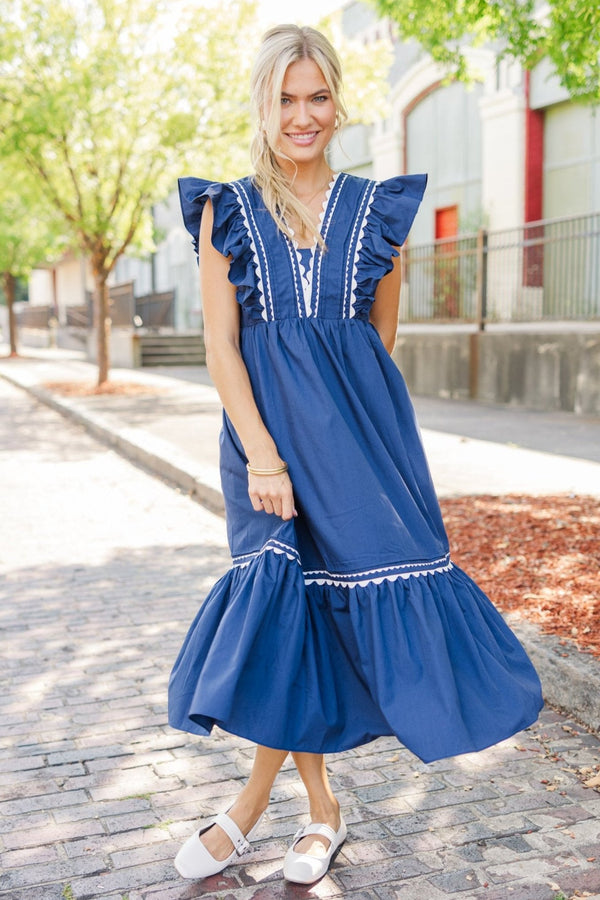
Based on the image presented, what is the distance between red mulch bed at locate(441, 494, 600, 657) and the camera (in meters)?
4.09

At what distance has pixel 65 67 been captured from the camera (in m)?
14.5

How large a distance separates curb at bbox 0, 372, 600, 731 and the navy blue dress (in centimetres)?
111

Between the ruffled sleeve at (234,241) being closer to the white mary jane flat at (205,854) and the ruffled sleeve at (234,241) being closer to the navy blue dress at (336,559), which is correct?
the navy blue dress at (336,559)

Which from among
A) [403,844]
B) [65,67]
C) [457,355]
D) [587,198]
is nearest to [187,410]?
[457,355]

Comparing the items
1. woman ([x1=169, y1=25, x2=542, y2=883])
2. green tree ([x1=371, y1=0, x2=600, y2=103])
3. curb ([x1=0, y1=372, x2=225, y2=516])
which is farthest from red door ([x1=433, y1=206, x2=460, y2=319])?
woman ([x1=169, y1=25, x2=542, y2=883])

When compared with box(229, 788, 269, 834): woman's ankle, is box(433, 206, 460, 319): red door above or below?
above

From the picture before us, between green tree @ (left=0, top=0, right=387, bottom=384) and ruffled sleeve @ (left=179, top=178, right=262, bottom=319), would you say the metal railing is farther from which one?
ruffled sleeve @ (left=179, top=178, right=262, bottom=319)

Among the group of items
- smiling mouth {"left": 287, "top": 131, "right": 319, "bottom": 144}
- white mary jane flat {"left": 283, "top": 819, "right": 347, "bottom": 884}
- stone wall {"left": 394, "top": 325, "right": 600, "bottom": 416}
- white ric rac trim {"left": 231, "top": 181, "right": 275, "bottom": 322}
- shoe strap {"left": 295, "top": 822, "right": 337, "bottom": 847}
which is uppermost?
smiling mouth {"left": 287, "top": 131, "right": 319, "bottom": 144}

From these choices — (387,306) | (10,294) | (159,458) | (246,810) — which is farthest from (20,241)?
(246,810)

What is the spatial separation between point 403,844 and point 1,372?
23.1 m

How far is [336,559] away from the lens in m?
2.37

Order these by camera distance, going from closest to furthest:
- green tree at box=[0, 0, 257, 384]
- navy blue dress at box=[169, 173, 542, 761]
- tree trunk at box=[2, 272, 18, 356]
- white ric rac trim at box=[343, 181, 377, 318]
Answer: navy blue dress at box=[169, 173, 542, 761] → white ric rac trim at box=[343, 181, 377, 318] → green tree at box=[0, 0, 257, 384] → tree trunk at box=[2, 272, 18, 356]

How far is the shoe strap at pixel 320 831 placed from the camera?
2568 millimetres

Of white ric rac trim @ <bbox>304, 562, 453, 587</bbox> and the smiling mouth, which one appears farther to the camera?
the smiling mouth
